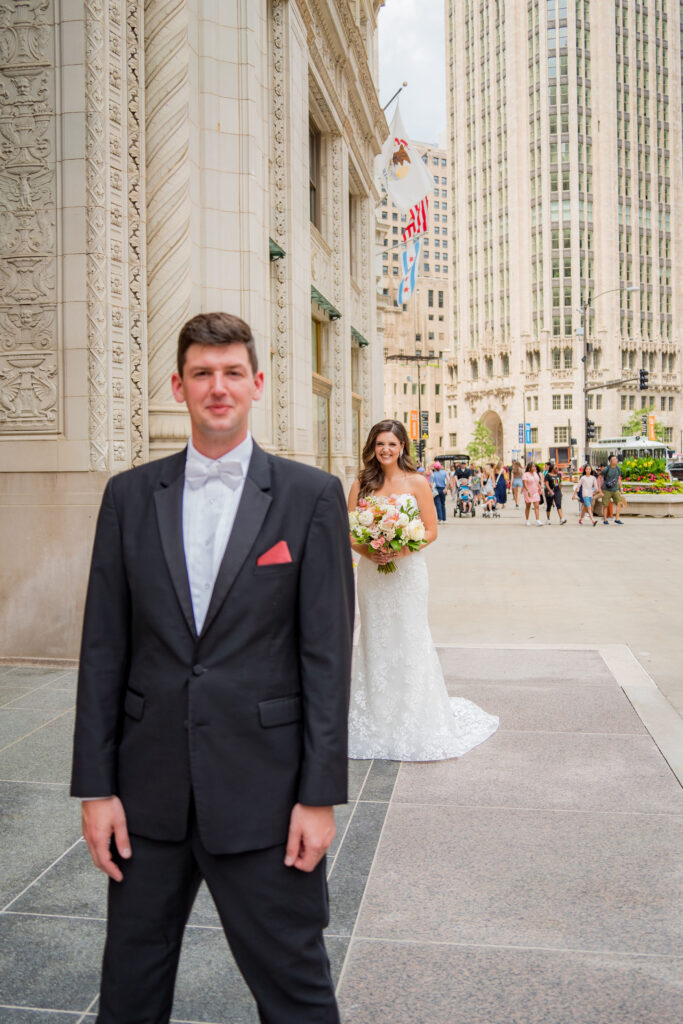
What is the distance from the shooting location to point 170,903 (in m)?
2.26

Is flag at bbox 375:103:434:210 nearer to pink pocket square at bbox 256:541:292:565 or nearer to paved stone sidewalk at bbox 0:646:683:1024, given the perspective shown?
paved stone sidewalk at bbox 0:646:683:1024

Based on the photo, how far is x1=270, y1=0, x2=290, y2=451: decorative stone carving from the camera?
14141mm

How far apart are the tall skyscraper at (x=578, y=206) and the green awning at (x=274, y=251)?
319ft

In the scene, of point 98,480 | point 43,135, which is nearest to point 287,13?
point 43,135

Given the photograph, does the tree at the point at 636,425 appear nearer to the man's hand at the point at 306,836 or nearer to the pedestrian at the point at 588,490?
the pedestrian at the point at 588,490

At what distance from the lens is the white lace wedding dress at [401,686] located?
6055 mm

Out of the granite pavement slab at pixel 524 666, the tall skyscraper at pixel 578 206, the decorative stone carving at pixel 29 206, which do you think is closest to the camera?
the granite pavement slab at pixel 524 666

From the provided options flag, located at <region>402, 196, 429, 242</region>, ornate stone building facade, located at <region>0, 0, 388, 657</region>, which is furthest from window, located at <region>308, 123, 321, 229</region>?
ornate stone building facade, located at <region>0, 0, 388, 657</region>

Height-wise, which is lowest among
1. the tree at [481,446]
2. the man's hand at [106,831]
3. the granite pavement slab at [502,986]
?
the granite pavement slab at [502,986]

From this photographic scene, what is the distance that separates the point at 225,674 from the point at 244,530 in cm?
35

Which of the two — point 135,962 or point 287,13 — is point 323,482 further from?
point 287,13

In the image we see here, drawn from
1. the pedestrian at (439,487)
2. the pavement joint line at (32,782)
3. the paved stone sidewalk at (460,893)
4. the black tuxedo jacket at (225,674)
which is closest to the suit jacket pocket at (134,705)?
the black tuxedo jacket at (225,674)

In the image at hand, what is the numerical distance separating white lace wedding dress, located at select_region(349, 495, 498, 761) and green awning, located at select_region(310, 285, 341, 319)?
37.7 ft

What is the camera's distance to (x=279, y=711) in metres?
2.23
